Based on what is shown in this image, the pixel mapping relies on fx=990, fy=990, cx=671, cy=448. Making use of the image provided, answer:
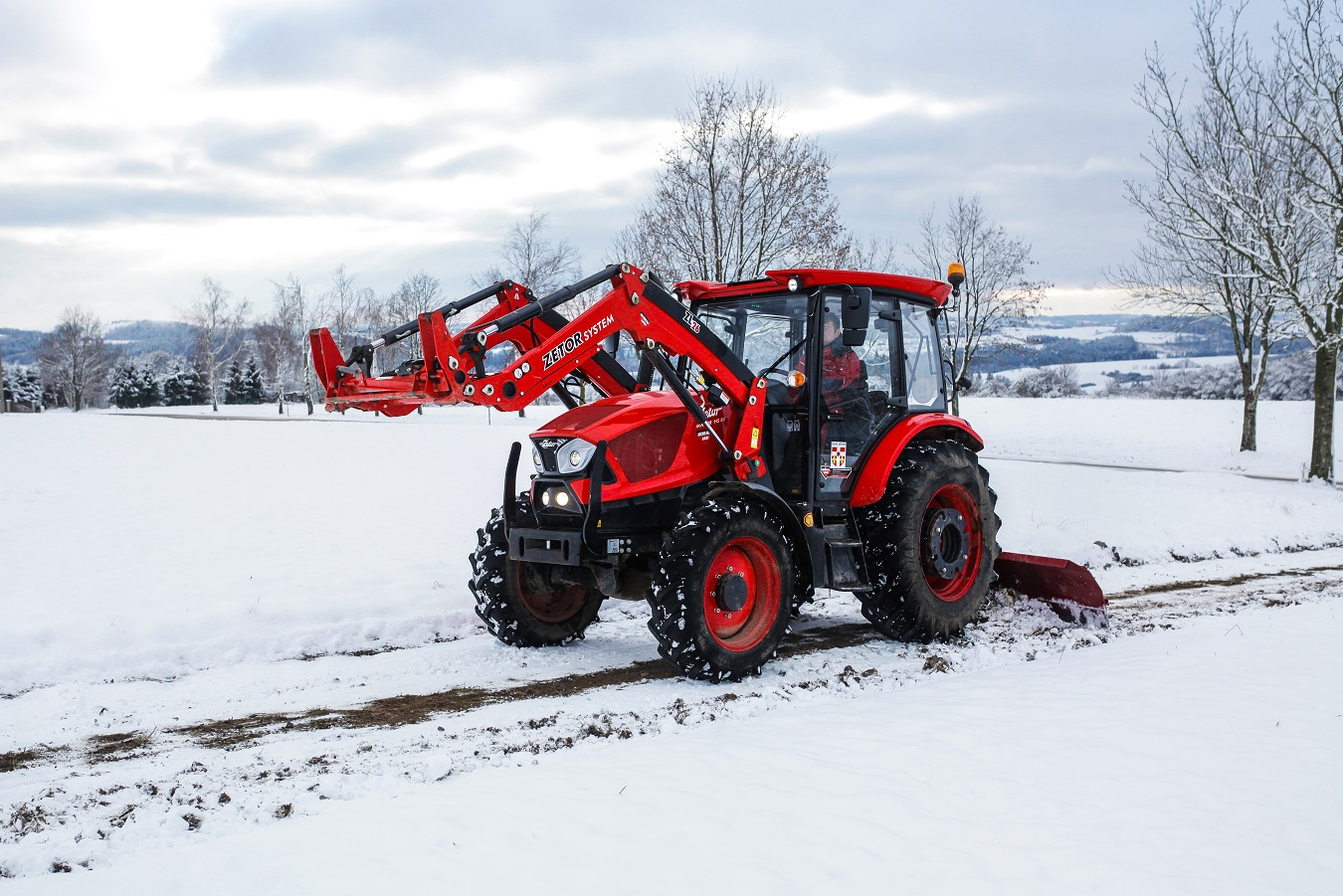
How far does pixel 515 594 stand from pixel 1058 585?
4303mm

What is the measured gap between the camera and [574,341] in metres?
5.84

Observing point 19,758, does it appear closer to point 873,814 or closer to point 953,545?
point 873,814

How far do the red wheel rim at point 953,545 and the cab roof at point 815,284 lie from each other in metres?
1.49

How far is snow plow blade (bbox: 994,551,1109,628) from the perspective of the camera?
25.2 ft

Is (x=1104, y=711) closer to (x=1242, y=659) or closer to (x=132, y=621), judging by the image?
(x=1242, y=659)

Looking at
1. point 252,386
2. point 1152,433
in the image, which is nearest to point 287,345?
point 252,386

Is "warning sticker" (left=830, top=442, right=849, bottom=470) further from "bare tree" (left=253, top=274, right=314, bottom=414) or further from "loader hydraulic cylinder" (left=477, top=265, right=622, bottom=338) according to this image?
"bare tree" (left=253, top=274, right=314, bottom=414)

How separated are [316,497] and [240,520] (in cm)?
237

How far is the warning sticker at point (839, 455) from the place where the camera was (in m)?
6.90

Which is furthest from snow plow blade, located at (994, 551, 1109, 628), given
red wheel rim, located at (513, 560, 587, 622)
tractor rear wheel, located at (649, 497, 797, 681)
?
red wheel rim, located at (513, 560, 587, 622)

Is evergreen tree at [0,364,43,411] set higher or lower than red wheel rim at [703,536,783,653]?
higher

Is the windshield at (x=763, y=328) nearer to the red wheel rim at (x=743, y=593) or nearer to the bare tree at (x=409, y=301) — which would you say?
the red wheel rim at (x=743, y=593)

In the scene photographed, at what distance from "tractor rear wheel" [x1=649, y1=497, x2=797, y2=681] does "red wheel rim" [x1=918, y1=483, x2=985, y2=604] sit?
1.45 meters

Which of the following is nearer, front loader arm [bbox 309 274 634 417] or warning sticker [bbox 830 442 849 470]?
front loader arm [bbox 309 274 634 417]
